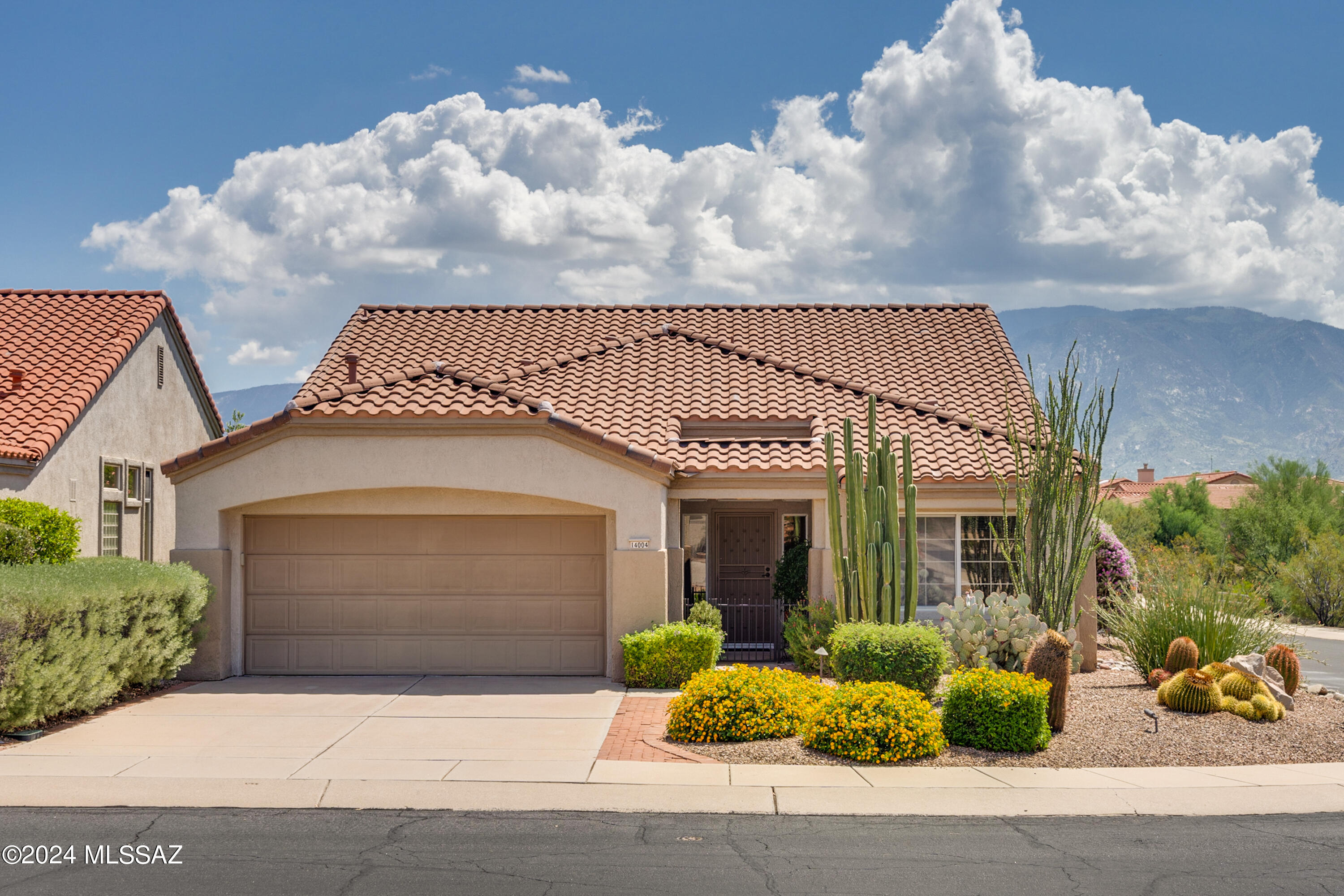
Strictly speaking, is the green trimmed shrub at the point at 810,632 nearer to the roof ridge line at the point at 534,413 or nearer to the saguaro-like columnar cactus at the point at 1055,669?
the roof ridge line at the point at 534,413

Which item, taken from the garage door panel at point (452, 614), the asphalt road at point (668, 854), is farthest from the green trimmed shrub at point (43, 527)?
the asphalt road at point (668, 854)

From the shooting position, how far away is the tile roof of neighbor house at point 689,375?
15.7 metres

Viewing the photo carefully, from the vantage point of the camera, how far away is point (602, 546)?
15430 millimetres

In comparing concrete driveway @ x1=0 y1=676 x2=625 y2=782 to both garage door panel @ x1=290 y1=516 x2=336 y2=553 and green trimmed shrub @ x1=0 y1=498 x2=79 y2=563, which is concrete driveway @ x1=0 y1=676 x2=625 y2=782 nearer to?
garage door panel @ x1=290 y1=516 x2=336 y2=553

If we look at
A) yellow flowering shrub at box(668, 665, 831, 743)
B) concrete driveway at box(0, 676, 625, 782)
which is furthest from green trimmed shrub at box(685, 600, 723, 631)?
yellow flowering shrub at box(668, 665, 831, 743)

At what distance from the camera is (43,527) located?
13.2m

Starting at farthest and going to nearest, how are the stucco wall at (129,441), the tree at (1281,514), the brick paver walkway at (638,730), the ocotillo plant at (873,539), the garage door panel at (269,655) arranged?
the tree at (1281,514)
the stucco wall at (129,441)
the garage door panel at (269,655)
the ocotillo plant at (873,539)
the brick paver walkway at (638,730)

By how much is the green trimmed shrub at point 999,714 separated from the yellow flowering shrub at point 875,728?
0.25 meters

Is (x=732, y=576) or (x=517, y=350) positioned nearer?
(x=732, y=576)

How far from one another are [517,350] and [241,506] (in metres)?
7.32

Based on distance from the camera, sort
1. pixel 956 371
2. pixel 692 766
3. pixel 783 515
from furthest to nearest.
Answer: pixel 956 371 < pixel 783 515 < pixel 692 766

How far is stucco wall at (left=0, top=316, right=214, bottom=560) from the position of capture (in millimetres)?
16672

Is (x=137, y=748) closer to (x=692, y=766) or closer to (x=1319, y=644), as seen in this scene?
(x=692, y=766)

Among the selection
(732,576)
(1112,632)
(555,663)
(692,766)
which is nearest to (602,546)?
(555,663)
